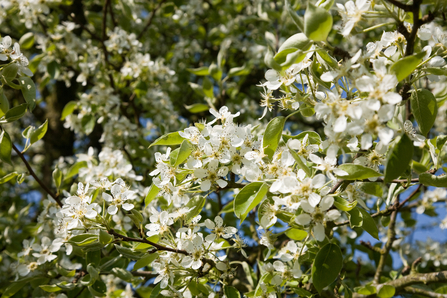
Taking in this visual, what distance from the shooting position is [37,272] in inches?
90.6

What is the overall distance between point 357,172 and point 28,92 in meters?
1.60

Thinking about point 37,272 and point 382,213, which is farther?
point 37,272

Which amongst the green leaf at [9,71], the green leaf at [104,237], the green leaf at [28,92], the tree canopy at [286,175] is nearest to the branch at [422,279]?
the tree canopy at [286,175]

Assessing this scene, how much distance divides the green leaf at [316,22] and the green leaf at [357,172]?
43 cm

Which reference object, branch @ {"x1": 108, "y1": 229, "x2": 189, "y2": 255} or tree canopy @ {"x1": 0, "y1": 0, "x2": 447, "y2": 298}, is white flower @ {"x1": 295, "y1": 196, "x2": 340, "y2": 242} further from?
branch @ {"x1": 108, "y1": 229, "x2": 189, "y2": 255}

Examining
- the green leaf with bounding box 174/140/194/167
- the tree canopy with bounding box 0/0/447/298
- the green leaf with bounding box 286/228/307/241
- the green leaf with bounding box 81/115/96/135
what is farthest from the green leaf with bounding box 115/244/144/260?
the green leaf with bounding box 81/115/96/135

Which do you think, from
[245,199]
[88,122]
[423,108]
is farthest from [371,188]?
[88,122]

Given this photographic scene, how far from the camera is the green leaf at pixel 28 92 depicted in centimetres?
183

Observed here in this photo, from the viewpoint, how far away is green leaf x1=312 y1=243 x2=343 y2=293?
1363 millimetres

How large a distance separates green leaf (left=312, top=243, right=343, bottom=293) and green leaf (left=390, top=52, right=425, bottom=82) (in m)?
0.67

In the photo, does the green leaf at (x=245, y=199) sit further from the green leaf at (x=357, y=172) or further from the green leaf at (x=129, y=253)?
the green leaf at (x=129, y=253)

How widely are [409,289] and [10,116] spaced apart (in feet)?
7.85

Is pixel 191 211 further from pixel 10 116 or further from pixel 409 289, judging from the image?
pixel 409 289

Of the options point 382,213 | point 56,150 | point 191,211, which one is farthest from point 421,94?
point 56,150
